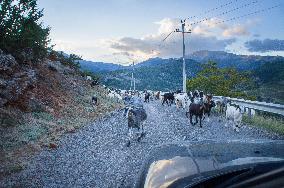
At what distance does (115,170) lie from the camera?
1112 centimetres

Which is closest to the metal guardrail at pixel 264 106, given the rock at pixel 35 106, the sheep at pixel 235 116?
the sheep at pixel 235 116

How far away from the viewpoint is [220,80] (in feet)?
227

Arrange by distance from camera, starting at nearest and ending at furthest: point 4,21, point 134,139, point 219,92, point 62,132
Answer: point 134,139 < point 62,132 < point 4,21 < point 219,92

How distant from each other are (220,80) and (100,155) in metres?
57.9

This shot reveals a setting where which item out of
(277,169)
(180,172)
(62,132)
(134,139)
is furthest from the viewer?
(62,132)

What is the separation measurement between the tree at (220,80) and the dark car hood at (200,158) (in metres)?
64.1

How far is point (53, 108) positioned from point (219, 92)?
1757 inches

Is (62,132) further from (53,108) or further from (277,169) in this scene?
(277,169)

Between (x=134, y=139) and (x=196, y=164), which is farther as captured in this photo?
(x=134, y=139)

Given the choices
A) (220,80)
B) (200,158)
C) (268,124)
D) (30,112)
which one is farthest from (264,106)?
(220,80)

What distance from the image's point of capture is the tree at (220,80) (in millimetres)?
68812

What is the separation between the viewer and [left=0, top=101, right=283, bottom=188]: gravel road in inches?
411

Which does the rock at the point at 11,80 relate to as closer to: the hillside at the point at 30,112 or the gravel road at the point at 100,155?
the hillside at the point at 30,112

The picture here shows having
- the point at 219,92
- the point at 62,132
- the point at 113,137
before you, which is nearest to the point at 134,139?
the point at 113,137
